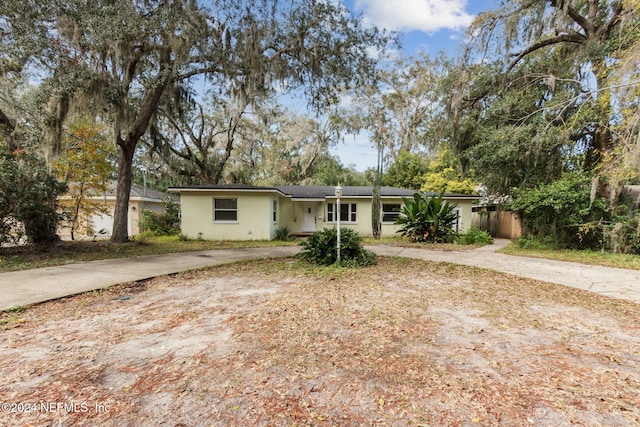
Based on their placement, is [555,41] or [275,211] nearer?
[555,41]

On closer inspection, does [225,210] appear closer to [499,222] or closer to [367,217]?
[367,217]

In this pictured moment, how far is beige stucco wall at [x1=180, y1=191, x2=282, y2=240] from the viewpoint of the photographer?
1174 cm

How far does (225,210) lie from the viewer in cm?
1191

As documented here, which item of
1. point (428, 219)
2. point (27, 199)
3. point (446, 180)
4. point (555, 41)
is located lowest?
point (428, 219)

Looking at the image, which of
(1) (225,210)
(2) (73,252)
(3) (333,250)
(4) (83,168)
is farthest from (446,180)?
(4) (83,168)

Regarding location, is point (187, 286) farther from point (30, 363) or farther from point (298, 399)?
point (298, 399)

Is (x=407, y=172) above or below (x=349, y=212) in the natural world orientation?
above

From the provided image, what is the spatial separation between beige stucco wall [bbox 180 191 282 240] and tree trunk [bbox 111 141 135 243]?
2.11m

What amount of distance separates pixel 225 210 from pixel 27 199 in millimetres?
5857

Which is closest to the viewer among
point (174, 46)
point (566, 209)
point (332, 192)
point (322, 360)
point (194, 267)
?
point (322, 360)

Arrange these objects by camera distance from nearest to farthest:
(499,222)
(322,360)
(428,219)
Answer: (322,360)
(428,219)
(499,222)

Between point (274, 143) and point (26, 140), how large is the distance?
645 inches

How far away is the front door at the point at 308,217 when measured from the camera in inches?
587

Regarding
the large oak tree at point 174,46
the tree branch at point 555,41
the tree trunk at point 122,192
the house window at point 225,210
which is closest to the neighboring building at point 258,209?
the house window at point 225,210
